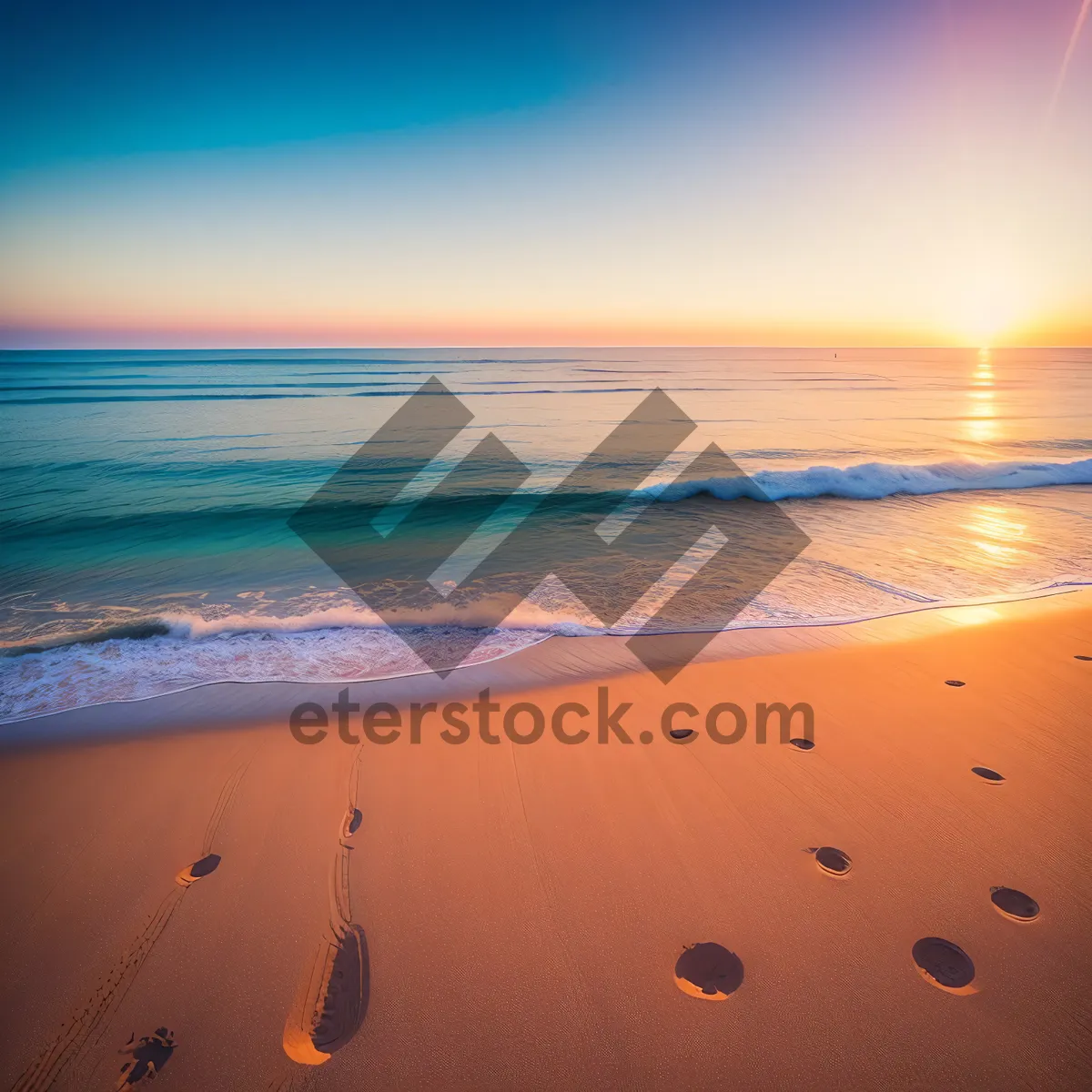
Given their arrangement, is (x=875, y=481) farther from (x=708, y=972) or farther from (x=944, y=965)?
(x=708, y=972)

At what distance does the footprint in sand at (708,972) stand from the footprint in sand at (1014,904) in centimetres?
138

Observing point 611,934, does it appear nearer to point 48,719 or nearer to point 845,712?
point 845,712

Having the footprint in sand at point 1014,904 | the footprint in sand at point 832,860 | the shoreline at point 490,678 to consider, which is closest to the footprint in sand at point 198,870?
the shoreline at point 490,678

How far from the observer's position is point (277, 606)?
23.3 ft

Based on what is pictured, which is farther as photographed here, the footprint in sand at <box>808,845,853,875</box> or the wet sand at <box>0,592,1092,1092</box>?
the footprint in sand at <box>808,845,853,875</box>

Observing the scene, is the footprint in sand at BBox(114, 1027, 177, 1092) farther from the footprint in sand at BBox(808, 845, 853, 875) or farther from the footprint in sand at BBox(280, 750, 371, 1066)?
the footprint in sand at BBox(808, 845, 853, 875)

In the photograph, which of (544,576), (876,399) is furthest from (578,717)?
(876,399)

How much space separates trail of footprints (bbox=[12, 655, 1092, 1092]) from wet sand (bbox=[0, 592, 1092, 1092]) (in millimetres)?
12

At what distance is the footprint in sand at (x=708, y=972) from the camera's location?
238 cm

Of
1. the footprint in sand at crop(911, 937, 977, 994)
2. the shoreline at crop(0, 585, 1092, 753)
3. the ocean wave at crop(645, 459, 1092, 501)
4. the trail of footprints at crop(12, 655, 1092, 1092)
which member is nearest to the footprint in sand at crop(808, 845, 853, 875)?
the trail of footprints at crop(12, 655, 1092, 1092)

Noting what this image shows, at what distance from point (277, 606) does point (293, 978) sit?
17.3ft

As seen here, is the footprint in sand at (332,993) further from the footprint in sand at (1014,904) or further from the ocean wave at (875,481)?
the ocean wave at (875,481)

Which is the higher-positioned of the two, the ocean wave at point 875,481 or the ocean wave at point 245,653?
the ocean wave at point 245,653

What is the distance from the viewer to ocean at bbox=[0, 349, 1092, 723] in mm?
5949
